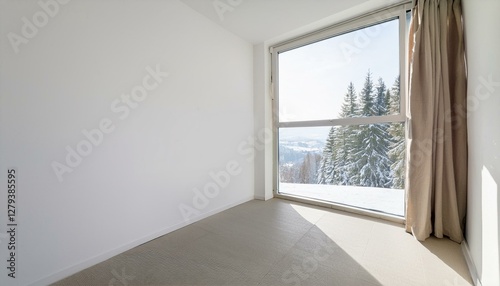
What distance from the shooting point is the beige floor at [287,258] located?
1424 mm

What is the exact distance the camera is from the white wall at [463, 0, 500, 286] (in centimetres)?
114

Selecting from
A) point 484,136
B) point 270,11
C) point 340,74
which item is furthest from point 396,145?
point 270,11

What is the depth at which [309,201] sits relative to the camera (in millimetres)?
3025

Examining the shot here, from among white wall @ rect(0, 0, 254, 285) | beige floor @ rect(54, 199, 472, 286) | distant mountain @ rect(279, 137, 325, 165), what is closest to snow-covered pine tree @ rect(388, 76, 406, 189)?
beige floor @ rect(54, 199, 472, 286)

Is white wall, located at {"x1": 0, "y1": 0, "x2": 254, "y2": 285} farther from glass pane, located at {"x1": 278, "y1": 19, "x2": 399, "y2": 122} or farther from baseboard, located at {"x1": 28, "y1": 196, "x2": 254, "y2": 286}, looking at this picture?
glass pane, located at {"x1": 278, "y1": 19, "x2": 399, "y2": 122}

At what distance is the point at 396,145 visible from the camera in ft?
7.78

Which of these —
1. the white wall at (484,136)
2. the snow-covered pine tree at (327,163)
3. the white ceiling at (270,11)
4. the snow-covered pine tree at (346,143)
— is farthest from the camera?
the snow-covered pine tree at (327,163)

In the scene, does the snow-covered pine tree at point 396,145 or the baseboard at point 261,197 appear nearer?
the snow-covered pine tree at point 396,145

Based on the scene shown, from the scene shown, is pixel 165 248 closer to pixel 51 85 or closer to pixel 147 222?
pixel 147 222

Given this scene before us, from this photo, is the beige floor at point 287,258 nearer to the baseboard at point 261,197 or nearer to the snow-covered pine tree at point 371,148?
the snow-covered pine tree at point 371,148

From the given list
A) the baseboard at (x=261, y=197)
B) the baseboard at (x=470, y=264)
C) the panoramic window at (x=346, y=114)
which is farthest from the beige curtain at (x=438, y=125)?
the baseboard at (x=261, y=197)

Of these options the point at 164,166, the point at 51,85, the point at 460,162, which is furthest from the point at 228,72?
the point at 460,162

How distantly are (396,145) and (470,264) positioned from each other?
1.24 meters

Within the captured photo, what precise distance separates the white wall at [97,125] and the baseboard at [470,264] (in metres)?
2.37
